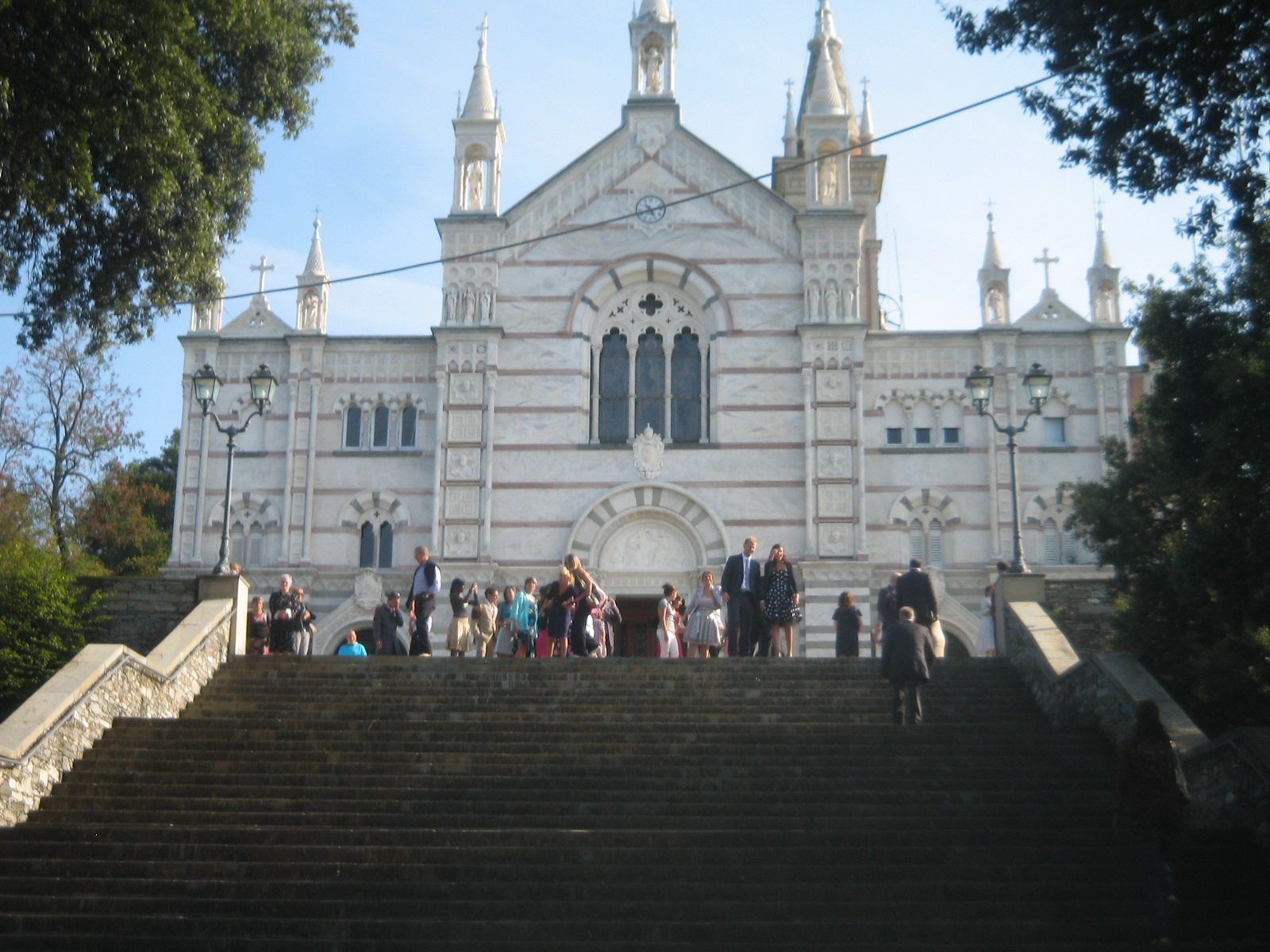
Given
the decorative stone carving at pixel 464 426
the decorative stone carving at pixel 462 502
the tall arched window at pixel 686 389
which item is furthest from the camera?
the tall arched window at pixel 686 389

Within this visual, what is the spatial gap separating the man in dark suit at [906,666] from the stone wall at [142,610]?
32.3 ft

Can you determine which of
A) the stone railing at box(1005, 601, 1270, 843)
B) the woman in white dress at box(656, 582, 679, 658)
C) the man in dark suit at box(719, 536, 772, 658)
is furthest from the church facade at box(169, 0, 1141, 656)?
the stone railing at box(1005, 601, 1270, 843)

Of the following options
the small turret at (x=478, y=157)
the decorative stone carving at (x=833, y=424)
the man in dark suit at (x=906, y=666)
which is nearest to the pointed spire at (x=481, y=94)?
the small turret at (x=478, y=157)

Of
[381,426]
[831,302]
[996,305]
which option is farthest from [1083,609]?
[381,426]

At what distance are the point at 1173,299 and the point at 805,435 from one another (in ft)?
Result: 47.4

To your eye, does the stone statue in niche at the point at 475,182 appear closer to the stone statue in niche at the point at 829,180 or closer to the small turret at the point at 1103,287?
the stone statue in niche at the point at 829,180

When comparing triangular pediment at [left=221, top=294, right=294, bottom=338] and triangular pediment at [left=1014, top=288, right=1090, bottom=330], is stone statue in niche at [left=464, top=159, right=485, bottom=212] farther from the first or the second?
triangular pediment at [left=1014, top=288, right=1090, bottom=330]

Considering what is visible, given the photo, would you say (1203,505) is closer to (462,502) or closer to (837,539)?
(837,539)

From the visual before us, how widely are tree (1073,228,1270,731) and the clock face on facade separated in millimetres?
14092

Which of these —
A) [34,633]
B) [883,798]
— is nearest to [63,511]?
[34,633]

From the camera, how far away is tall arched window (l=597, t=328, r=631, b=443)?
105ft

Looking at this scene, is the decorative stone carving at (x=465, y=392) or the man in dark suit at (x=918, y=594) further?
the decorative stone carving at (x=465, y=392)

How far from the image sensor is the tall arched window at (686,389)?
31938mm

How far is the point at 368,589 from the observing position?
30844 millimetres
